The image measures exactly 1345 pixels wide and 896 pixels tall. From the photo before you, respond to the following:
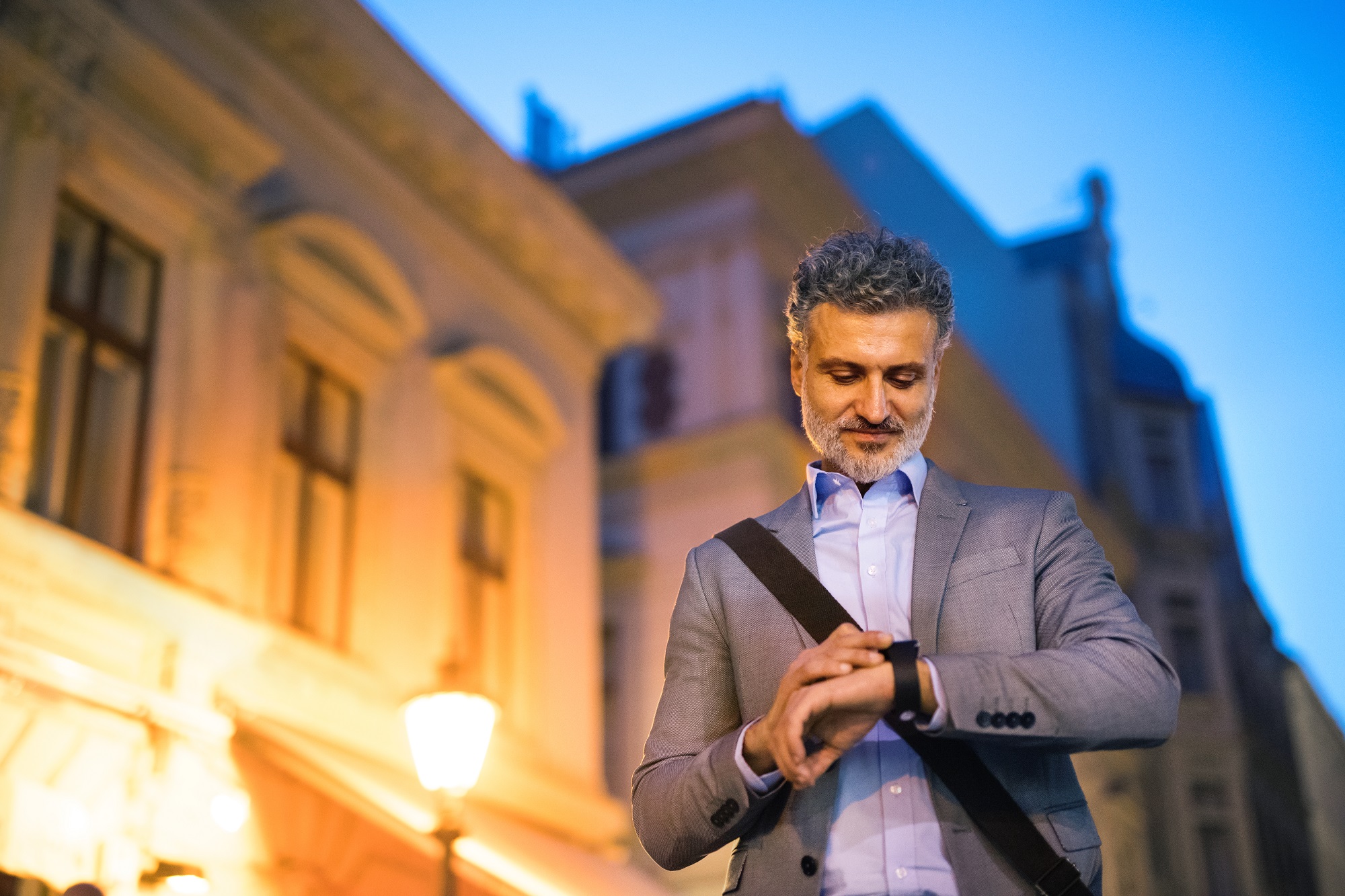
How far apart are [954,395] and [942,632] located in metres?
21.4

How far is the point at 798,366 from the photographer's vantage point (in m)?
2.50

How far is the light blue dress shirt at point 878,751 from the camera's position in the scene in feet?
6.95

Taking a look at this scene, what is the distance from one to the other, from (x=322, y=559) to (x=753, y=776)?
9.18 m

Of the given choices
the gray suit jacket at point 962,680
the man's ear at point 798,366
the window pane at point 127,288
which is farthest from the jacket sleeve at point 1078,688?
the window pane at point 127,288

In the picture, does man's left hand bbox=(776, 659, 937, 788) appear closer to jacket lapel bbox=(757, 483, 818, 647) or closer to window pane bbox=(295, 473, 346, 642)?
jacket lapel bbox=(757, 483, 818, 647)

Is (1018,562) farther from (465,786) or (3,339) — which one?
(3,339)

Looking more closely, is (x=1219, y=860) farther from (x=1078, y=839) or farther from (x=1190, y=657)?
(x=1078, y=839)

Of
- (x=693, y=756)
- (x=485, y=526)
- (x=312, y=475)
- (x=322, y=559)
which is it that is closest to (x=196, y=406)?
(x=312, y=475)

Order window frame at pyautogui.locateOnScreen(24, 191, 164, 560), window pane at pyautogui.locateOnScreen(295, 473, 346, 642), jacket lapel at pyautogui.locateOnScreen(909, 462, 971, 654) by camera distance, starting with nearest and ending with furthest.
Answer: jacket lapel at pyautogui.locateOnScreen(909, 462, 971, 654), window frame at pyautogui.locateOnScreen(24, 191, 164, 560), window pane at pyautogui.locateOnScreen(295, 473, 346, 642)

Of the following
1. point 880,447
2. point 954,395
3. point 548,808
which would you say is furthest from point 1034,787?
point 954,395

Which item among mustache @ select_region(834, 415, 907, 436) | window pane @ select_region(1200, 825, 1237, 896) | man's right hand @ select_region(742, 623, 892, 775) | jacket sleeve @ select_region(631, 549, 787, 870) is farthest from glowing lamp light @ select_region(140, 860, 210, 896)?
window pane @ select_region(1200, 825, 1237, 896)

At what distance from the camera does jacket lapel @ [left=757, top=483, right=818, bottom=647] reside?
2395 millimetres

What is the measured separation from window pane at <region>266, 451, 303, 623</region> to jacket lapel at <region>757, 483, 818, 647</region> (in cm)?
816

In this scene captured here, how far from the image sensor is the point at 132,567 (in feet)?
28.5
